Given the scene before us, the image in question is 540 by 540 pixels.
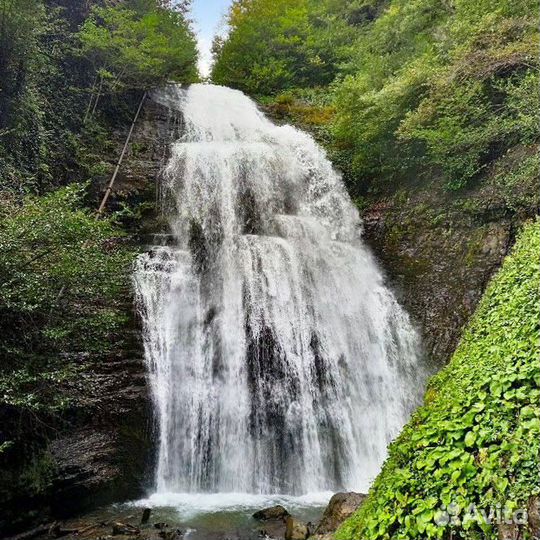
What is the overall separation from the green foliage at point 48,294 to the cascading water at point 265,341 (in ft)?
7.53

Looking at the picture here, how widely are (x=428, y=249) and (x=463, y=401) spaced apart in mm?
9722

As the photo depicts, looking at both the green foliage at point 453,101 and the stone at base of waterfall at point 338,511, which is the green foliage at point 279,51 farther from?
the stone at base of waterfall at point 338,511

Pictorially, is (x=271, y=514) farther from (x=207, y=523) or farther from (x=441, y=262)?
(x=441, y=262)

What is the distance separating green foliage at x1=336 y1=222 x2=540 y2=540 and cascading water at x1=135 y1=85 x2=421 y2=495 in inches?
184

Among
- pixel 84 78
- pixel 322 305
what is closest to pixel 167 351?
pixel 322 305

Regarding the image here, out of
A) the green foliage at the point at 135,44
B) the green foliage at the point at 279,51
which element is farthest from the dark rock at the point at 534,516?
the green foliage at the point at 279,51

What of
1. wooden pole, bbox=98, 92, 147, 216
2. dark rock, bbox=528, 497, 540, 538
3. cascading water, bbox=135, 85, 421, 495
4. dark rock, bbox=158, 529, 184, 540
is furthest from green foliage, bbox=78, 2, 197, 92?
dark rock, bbox=528, 497, 540, 538

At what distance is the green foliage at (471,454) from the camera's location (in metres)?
3.25

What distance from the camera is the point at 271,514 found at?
24.5ft

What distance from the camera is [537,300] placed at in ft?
17.5

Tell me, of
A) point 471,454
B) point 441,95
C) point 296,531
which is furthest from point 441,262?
point 471,454

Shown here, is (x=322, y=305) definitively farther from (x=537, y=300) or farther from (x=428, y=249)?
(x=537, y=300)

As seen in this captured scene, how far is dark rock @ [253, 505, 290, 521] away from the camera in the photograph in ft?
24.3

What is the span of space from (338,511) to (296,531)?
0.81 m
